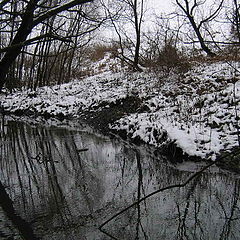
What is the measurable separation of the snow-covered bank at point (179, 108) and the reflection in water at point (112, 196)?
33.0 inches

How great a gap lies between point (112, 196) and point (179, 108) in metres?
4.96

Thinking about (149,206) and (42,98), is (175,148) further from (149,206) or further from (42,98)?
(42,98)

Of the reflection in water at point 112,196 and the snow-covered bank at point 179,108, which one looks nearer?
the reflection in water at point 112,196

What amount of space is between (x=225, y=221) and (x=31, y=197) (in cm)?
297

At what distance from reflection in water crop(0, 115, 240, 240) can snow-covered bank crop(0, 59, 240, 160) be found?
0.84m

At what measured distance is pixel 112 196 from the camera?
4129 mm

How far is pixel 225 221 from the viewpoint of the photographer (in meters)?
3.29

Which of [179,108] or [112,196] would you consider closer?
[112,196]

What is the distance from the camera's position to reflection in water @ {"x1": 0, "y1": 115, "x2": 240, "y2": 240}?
3180mm

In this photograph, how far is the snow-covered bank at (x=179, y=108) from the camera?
605cm

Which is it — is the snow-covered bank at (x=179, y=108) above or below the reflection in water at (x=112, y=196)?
above

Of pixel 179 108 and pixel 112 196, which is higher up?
pixel 179 108

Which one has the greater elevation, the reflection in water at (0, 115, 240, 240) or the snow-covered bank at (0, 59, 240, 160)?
the snow-covered bank at (0, 59, 240, 160)

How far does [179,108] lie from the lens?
831 cm
